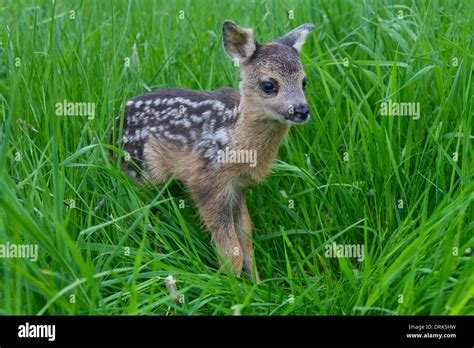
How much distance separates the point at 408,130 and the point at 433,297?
4.73ft

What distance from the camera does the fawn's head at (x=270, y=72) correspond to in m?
4.60

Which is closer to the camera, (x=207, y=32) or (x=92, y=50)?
(x=92, y=50)

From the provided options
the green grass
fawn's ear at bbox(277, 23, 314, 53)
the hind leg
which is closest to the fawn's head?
fawn's ear at bbox(277, 23, 314, 53)

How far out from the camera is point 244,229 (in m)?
4.89

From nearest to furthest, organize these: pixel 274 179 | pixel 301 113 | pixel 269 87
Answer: pixel 301 113 < pixel 269 87 < pixel 274 179

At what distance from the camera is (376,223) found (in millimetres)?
4574

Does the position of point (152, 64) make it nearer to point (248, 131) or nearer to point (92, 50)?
point (92, 50)

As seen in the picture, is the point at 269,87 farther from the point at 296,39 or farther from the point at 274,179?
the point at 274,179

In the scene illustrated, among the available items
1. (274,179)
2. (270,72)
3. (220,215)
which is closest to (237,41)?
(270,72)

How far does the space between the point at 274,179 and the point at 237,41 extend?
3.00 feet

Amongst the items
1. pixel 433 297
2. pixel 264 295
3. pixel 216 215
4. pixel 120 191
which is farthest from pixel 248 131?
pixel 433 297

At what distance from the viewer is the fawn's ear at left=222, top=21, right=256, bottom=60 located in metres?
4.79

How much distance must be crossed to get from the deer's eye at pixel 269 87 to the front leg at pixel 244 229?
0.73 metres
